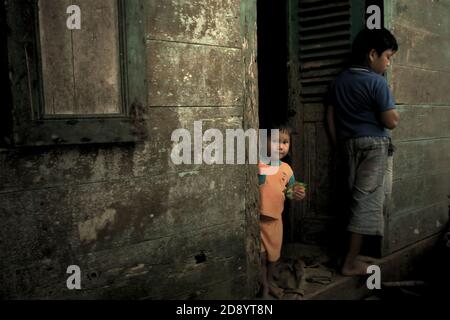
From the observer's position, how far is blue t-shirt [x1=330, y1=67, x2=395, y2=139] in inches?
134

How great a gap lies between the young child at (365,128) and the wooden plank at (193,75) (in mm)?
1187

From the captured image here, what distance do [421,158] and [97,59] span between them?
3398 mm

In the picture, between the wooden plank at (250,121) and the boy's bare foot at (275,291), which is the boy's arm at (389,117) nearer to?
the wooden plank at (250,121)

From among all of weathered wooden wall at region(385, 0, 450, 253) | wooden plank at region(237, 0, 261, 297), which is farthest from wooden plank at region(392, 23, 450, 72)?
wooden plank at region(237, 0, 261, 297)

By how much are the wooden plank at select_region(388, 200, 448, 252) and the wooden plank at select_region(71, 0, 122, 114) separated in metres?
2.87

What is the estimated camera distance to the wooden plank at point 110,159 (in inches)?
76.9

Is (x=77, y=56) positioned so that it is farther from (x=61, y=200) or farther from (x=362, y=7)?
(x=362, y=7)

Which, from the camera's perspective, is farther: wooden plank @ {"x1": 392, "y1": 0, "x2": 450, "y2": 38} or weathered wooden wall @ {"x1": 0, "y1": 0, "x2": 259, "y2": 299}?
wooden plank @ {"x1": 392, "y1": 0, "x2": 450, "y2": 38}

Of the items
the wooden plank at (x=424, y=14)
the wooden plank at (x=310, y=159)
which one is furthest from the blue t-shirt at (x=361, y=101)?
the wooden plank at (x=424, y=14)

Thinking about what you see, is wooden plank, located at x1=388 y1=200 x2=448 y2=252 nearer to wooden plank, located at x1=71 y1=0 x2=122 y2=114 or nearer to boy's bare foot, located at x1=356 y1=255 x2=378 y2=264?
boy's bare foot, located at x1=356 y1=255 x2=378 y2=264

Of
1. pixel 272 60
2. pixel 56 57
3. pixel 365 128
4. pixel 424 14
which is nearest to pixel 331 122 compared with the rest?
pixel 365 128

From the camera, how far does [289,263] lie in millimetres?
3703
